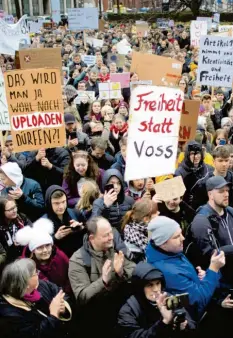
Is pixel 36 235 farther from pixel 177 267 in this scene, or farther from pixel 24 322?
pixel 177 267

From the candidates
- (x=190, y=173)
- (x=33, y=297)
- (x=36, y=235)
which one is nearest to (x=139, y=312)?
(x=33, y=297)

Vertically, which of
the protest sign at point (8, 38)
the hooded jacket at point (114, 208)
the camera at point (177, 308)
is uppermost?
the protest sign at point (8, 38)

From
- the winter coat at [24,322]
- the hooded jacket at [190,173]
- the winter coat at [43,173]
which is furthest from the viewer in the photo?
the winter coat at [43,173]

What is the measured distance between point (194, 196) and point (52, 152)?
195 cm

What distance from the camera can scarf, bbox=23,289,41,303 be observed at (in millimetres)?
2822

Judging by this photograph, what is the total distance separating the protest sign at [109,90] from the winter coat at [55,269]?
580cm

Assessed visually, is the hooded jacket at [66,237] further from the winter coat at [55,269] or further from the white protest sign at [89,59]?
the white protest sign at [89,59]

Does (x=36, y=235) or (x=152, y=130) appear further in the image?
(x=152, y=130)

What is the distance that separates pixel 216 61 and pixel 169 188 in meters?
4.51

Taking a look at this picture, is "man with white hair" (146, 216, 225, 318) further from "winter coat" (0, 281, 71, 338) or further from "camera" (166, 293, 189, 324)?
"winter coat" (0, 281, 71, 338)

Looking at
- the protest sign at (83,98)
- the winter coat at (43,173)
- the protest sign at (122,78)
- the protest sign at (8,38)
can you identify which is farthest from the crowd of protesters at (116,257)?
the protest sign at (8,38)

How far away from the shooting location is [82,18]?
16.8 m

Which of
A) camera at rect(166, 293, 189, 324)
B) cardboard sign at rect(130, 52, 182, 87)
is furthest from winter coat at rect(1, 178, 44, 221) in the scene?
cardboard sign at rect(130, 52, 182, 87)

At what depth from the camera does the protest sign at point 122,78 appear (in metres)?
9.27
